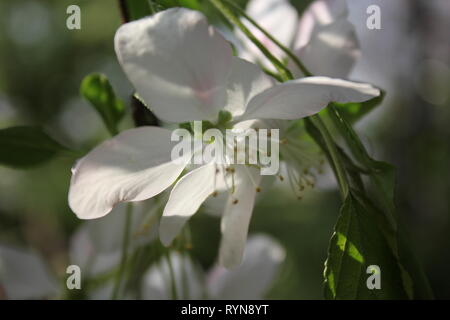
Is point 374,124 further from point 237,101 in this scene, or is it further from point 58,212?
point 237,101

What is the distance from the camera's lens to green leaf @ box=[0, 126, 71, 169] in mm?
668

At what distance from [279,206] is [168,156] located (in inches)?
84.5

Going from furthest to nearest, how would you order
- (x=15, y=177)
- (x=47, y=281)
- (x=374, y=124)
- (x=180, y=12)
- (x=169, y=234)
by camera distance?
(x=374, y=124) → (x=15, y=177) → (x=47, y=281) → (x=169, y=234) → (x=180, y=12)

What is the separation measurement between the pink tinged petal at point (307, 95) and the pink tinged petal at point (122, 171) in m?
0.09

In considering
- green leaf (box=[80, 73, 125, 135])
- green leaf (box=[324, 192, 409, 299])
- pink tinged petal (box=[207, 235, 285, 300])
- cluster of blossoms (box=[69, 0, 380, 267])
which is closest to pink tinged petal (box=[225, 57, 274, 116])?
cluster of blossoms (box=[69, 0, 380, 267])

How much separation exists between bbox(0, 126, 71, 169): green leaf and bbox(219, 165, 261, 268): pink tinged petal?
245 mm

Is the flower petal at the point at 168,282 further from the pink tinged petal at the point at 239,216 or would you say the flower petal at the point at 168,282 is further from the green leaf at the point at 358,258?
the green leaf at the point at 358,258

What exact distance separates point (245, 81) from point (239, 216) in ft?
0.47

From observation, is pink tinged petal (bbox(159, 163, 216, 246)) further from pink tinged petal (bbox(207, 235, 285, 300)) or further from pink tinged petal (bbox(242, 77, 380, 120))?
pink tinged petal (bbox(207, 235, 285, 300))

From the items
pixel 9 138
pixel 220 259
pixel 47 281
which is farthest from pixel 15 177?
pixel 220 259

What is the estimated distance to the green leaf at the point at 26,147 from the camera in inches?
26.3

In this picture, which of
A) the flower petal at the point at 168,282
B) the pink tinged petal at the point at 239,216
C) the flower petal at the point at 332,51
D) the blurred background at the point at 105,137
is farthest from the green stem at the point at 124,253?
the blurred background at the point at 105,137

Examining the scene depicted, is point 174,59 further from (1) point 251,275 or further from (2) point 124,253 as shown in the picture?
(1) point 251,275
